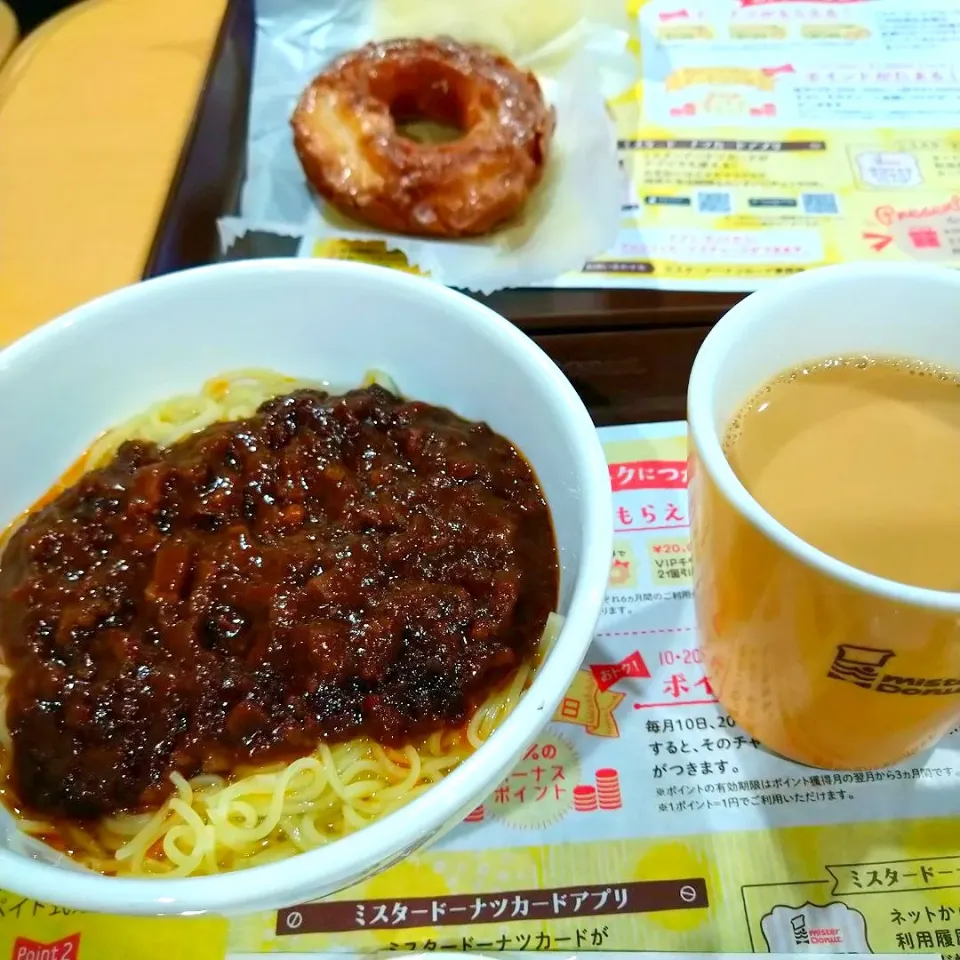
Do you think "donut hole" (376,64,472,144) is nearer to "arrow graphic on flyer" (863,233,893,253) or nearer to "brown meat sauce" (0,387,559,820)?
"arrow graphic on flyer" (863,233,893,253)

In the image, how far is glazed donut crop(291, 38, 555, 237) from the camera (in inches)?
66.6

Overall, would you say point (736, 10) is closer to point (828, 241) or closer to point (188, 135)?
point (828, 241)

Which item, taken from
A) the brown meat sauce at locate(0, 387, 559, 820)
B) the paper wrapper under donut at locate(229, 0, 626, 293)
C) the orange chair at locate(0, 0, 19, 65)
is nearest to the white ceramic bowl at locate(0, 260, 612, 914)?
the brown meat sauce at locate(0, 387, 559, 820)

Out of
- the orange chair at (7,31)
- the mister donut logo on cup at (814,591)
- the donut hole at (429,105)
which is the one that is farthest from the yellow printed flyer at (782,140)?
the orange chair at (7,31)

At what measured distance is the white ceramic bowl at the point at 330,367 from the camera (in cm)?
86

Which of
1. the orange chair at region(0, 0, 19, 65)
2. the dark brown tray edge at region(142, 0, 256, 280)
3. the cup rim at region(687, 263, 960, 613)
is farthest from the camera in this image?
the orange chair at region(0, 0, 19, 65)

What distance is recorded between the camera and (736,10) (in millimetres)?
2078

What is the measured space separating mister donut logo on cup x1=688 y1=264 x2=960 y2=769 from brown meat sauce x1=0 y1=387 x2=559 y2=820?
0.22 meters

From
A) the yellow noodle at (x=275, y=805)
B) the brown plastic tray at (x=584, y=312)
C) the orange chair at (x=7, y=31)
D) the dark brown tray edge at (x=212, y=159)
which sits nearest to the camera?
the yellow noodle at (x=275, y=805)

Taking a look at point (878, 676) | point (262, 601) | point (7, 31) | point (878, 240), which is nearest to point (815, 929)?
point (878, 676)

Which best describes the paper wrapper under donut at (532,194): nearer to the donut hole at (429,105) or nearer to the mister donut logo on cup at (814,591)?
the donut hole at (429,105)

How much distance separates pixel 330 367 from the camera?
1.22 metres

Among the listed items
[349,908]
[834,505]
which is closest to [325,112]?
[834,505]

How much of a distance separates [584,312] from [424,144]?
0.61 m
